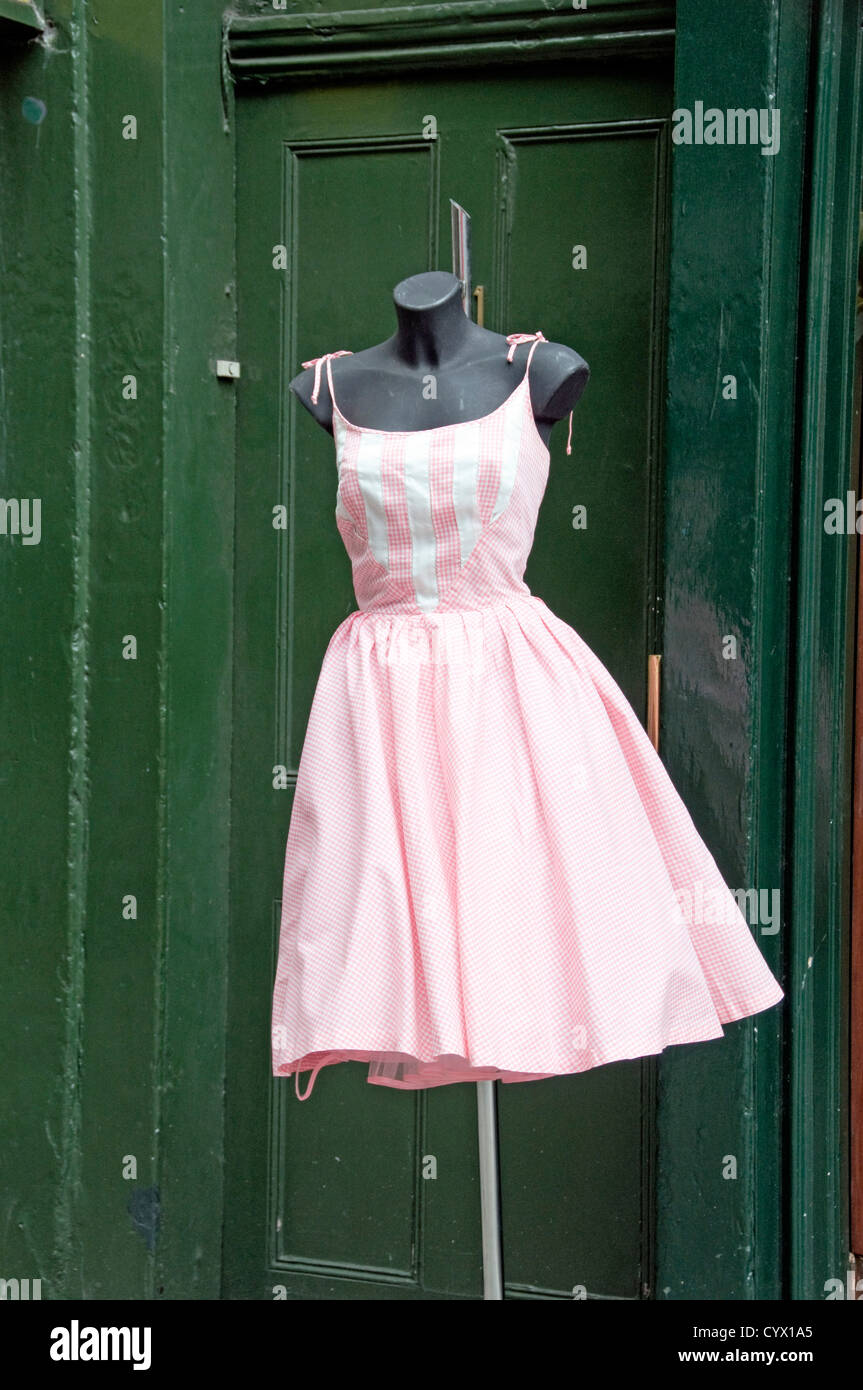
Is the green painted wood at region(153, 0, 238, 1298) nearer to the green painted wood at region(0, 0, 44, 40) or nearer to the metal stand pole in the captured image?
the green painted wood at region(0, 0, 44, 40)

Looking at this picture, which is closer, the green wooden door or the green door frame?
the green door frame

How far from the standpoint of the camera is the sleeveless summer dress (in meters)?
1.67

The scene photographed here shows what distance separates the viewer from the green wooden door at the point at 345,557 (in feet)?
8.10

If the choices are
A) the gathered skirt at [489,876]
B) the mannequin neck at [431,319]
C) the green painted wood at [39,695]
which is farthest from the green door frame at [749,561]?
the mannequin neck at [431,319]

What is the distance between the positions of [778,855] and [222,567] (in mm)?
1260

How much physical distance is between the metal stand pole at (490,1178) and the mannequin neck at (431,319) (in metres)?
1.07

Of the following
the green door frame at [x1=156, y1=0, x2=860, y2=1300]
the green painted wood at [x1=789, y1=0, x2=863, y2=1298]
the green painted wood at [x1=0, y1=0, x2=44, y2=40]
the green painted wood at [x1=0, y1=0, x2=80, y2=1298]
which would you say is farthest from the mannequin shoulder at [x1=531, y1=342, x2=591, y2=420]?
the green painted wood at [x1=0, y1=0, x2=44, y2=40]

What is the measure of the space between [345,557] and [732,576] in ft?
2.64

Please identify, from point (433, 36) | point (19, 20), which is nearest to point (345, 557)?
point (433, 36)

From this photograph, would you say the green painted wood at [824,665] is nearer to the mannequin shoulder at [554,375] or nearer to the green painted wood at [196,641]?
the mannequin shoulder at [554,375]

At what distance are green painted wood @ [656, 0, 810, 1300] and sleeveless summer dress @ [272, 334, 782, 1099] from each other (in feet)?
1.48

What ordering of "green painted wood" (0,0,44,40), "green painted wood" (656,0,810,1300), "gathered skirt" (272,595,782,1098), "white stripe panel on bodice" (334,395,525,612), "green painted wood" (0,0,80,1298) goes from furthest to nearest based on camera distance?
"green painted wood" (0,0,80,1298), "green painted wood" (0,0,44,40), "green painted wood" (656,0,810,1300), "white stripe panel on bodice" (334,395,525,612), "gathered skirt" (272,595,782,1098)

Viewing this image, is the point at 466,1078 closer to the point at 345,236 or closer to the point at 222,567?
the point at 222,567

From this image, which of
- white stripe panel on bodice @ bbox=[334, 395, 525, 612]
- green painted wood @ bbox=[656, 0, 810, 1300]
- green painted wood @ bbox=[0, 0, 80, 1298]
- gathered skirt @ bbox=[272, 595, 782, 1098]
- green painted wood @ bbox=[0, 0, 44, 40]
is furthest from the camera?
green painted wood @ bbox=[0, 0, 80, 1298]
